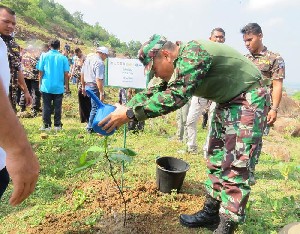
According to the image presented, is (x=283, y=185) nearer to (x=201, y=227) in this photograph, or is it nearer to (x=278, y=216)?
(x=278, y=216)

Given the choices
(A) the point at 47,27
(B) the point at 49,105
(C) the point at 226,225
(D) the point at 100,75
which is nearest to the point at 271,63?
(C) the point at 226,225

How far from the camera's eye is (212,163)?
9.02 feet

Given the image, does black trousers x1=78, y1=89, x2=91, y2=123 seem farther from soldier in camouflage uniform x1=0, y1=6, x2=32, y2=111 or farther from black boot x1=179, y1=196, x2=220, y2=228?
black boot x1=179, y1=196, x2=220, y2=228

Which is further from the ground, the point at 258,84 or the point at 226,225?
the point at 258,84

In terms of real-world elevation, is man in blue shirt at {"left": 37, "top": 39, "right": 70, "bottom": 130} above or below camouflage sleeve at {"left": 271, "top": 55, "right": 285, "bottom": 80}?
→ below

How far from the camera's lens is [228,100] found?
8.10ft

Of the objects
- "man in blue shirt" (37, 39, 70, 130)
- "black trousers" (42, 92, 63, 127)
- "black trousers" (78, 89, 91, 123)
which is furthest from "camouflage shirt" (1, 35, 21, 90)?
"black trousers" (78, 89, 91, 123)

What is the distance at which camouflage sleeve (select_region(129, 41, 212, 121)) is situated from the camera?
2.12m

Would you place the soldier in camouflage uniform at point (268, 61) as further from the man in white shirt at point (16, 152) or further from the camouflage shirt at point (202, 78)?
the man in white shirt at point (16, 152)

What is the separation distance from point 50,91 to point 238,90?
457cm

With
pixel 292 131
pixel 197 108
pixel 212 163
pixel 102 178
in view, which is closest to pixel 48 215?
pixel 102 178

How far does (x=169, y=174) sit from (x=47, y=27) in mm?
56101

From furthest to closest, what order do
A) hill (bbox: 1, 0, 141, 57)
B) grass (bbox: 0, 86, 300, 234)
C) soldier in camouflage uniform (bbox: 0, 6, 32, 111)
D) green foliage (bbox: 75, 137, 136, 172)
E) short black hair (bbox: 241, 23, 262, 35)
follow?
1. hill (bbox: 1, 0, 141, 57)
2. soldier in camouflage uniform (bbox: 0, 6, 32, 111)
3. short black hair (bbox: 241, 23, 262, 35)
4. grass (bbox: 0, 86, 300, 234)
5. green foliage (bbox: 75, 137, 136, 172)

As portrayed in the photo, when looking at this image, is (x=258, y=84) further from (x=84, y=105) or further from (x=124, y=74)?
(x=84, y=105)
